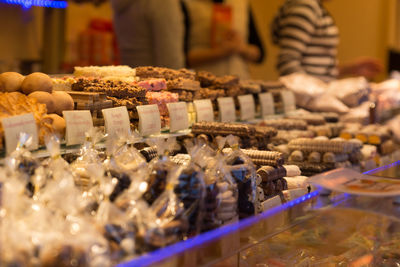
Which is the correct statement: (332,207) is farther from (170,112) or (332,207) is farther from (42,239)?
(42,239)

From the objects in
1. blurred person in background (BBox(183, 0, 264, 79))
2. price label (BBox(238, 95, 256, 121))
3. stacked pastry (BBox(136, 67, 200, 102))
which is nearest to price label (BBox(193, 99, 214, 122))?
stacked pastry (BBox(136, 67, 200, 102))

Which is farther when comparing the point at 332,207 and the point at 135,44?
the point at 135,44

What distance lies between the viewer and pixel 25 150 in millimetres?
1597

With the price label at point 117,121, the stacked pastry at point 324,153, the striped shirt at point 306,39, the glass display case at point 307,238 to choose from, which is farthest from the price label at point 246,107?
the striped shirt at point 306,39

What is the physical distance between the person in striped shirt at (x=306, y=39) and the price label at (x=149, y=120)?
2458mm

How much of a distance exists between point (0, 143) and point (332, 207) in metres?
1.30

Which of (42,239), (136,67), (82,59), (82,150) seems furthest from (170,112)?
(82,59)

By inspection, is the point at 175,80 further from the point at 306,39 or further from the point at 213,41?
the point at 213,41

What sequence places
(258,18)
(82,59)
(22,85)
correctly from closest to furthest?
(22,85) < (82,59) < (258,18)

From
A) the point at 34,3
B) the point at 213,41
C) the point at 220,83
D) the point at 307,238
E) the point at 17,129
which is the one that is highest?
the point at 34,3

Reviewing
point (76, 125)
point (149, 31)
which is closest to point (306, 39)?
point (149, 31)

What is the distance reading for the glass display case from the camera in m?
1.35

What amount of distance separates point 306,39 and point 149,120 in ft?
8.66

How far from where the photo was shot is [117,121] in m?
2.14
